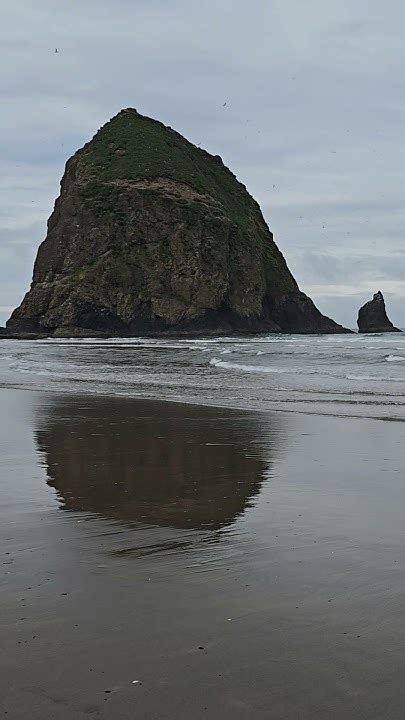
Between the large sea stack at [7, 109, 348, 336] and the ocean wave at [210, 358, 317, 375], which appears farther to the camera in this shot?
the large sea stack at [7, 109, 348, 336]

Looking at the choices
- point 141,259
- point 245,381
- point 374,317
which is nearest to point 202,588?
point 245,381

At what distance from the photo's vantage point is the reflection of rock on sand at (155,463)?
6.16 m

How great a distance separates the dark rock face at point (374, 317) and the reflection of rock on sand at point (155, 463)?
106 m

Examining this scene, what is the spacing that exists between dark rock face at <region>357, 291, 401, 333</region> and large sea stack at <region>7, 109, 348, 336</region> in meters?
26.8

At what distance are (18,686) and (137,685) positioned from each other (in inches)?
18.6

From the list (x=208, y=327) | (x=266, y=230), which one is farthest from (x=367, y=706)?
(x=266, y=230)

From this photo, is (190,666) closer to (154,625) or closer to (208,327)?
(154,625)

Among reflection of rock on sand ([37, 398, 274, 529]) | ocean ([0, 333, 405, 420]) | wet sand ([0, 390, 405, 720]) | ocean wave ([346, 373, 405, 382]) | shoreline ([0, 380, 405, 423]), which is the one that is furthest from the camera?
ocean wave ([346, 373, 405, 382])

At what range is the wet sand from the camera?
9.23 feet

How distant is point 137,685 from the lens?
2865 millimetres

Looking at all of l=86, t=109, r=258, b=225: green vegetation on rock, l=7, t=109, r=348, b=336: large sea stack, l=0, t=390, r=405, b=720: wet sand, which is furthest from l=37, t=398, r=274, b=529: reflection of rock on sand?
l=86, t=109, r=258, b=225: green vegetation on rock

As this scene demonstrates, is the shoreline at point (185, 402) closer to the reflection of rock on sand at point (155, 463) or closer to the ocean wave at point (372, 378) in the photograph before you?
the reflection of rock on sand at point (155, 463)

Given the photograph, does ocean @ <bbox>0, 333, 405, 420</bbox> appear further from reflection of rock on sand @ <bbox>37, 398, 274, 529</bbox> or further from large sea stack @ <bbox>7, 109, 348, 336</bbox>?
large sea stack @ <bbox>7, 109, 348, 336</bbox>

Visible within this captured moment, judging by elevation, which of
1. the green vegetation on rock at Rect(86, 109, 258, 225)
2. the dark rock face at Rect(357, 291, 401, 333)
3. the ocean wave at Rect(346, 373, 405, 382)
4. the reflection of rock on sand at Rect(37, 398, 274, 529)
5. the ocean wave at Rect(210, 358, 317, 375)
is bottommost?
the reflection of rock on sand at Rect(37, 398, 274, 529)
